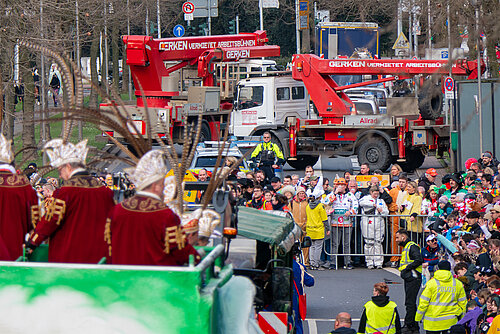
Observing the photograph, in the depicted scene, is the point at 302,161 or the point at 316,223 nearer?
the point at 316,223

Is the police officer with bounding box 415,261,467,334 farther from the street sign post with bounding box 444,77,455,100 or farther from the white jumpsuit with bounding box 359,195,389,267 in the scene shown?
the street sign post with bounding box 444,77,455,100

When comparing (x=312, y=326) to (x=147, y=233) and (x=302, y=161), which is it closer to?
(x=147, y=233)

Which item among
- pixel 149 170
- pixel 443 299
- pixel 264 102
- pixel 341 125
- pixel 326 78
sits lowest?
pixel 443 299

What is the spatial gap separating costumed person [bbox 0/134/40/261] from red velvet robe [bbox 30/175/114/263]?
1.17 ft

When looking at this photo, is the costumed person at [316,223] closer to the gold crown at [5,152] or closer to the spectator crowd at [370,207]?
the spectator crowd at [370,207]

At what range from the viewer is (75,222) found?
6312 millimetres

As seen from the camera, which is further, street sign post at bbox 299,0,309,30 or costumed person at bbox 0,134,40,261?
street sign post at bbox 299,0,309,30

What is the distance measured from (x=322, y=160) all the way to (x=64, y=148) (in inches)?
918

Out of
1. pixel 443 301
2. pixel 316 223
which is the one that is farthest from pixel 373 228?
pixel 443 301

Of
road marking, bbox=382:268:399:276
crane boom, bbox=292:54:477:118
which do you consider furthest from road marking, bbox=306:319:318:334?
crane boom, bbox=292:54:477:118

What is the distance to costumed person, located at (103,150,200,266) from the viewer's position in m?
5.59

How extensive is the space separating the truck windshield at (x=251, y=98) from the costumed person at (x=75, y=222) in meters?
21.8

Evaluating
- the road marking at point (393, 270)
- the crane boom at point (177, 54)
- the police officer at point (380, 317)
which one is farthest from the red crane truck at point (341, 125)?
the police officer at point (380, 317)

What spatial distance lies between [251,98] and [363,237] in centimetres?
1232
